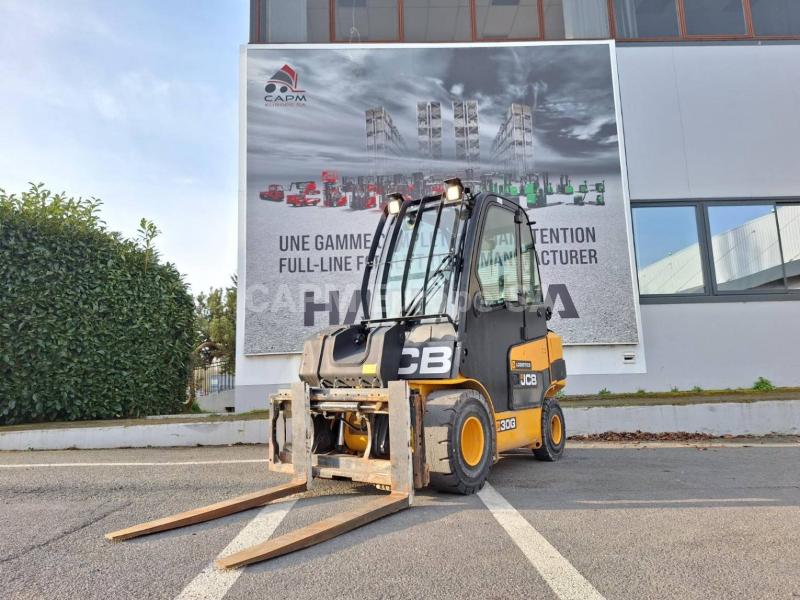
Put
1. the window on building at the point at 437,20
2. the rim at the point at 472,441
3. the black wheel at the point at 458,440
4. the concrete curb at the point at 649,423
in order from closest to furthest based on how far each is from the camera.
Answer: the black wheel at the point at 458,440, the rim at the point at 472,441, the concrete curb at the point at 649,423, the window on building at the point at 437,20

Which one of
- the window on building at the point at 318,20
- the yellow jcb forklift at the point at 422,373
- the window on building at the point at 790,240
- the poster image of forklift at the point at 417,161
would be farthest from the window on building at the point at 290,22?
the window on building at the point at 790,240

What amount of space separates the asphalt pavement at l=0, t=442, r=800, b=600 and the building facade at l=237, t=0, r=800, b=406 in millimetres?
6149

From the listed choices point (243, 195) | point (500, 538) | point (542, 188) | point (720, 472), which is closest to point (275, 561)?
point (500, 538)

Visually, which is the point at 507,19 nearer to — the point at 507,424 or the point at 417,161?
the point at 417,161

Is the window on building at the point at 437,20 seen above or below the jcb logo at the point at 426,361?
above

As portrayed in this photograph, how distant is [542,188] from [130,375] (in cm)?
910

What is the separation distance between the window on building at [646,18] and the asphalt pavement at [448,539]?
1069 centimetres

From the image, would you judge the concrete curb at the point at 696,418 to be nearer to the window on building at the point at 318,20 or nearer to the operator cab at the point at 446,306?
the operator cab at the point at 446,306

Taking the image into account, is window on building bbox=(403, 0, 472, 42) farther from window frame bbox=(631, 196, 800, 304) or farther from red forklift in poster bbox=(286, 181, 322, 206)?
window frame bbox=(631, 196, 800, 304)

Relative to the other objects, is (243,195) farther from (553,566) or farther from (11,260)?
(553,566)

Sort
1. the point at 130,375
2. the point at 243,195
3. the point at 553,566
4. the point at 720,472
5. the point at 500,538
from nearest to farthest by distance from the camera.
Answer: the point at 553,566 < the point at 500,538 < the point at 720,472 < the point at 130,375 < the point at 243,195

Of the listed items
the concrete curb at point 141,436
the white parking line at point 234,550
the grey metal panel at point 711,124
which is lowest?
the white parking line at point 234,550

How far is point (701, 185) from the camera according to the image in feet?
41.1

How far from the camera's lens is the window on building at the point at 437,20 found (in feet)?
43.4
